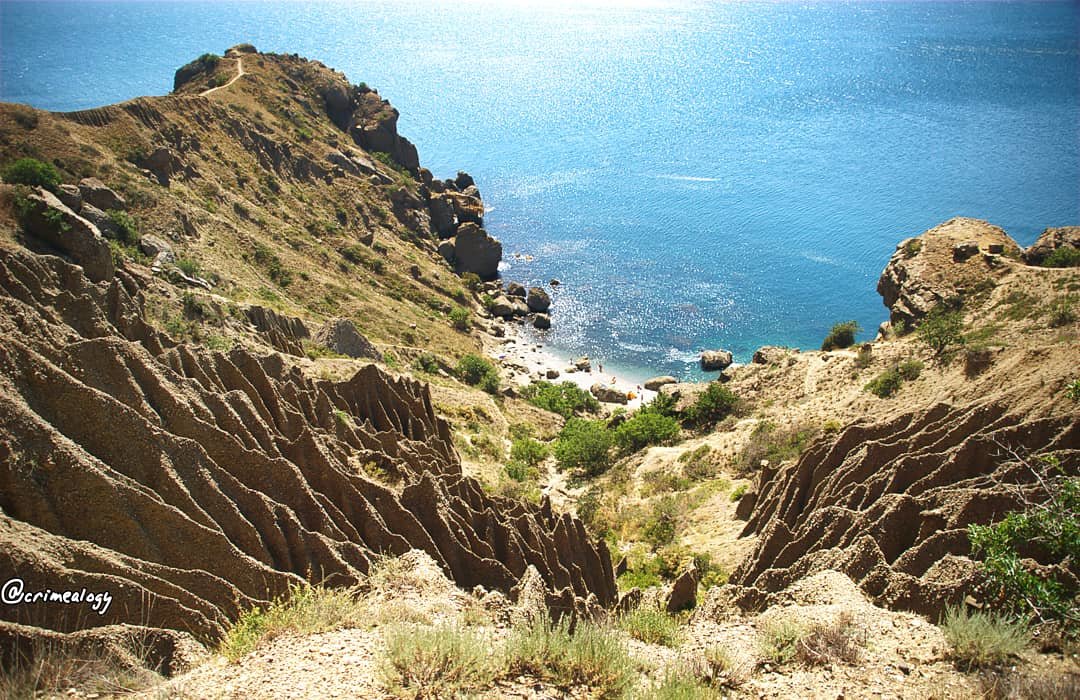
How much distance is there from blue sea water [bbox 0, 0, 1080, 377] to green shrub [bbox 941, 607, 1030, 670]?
56.5m

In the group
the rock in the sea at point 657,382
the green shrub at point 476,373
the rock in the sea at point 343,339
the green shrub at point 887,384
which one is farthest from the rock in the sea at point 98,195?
the green shrub at point 887,384

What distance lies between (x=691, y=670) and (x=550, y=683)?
2.74 m

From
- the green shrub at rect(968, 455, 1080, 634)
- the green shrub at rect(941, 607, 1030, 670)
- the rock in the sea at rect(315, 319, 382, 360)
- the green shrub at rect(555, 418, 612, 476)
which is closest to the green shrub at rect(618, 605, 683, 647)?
the green shrub at rect(941, 607, 1030, 670)

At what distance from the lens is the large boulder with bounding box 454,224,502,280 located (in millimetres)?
82000

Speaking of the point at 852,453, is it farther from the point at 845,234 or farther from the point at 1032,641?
the point at 845,234

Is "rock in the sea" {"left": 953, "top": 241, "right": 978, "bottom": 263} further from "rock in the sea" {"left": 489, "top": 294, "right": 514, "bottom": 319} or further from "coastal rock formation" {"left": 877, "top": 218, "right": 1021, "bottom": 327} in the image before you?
"rock in the sea" {"left": 489, "top": 294, "right": 514, "bottom": 319}

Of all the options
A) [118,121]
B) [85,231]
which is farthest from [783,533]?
[118,121]

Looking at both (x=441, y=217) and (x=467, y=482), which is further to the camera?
(x=441, y=217)

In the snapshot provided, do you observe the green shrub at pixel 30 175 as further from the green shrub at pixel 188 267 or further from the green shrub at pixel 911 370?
the green shrub at pixel 911 370

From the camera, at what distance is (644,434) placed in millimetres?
43844

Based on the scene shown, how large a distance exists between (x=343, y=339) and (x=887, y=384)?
31.1 metres

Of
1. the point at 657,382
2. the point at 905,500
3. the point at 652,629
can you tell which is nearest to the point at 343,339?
the point at 657,382

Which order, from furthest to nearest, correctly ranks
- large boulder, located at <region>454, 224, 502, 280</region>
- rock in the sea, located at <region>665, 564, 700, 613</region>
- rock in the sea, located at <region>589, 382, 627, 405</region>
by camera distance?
large boulder, located at <region>454, 224, 502, 280</region>, rock in the sea, located at <region>589, 382, 627, 405</region>, rock in the sea, located at <region>665, 564, 700, 613</region>

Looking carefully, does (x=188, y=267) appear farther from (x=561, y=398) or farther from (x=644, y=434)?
(x=644, y=434)
